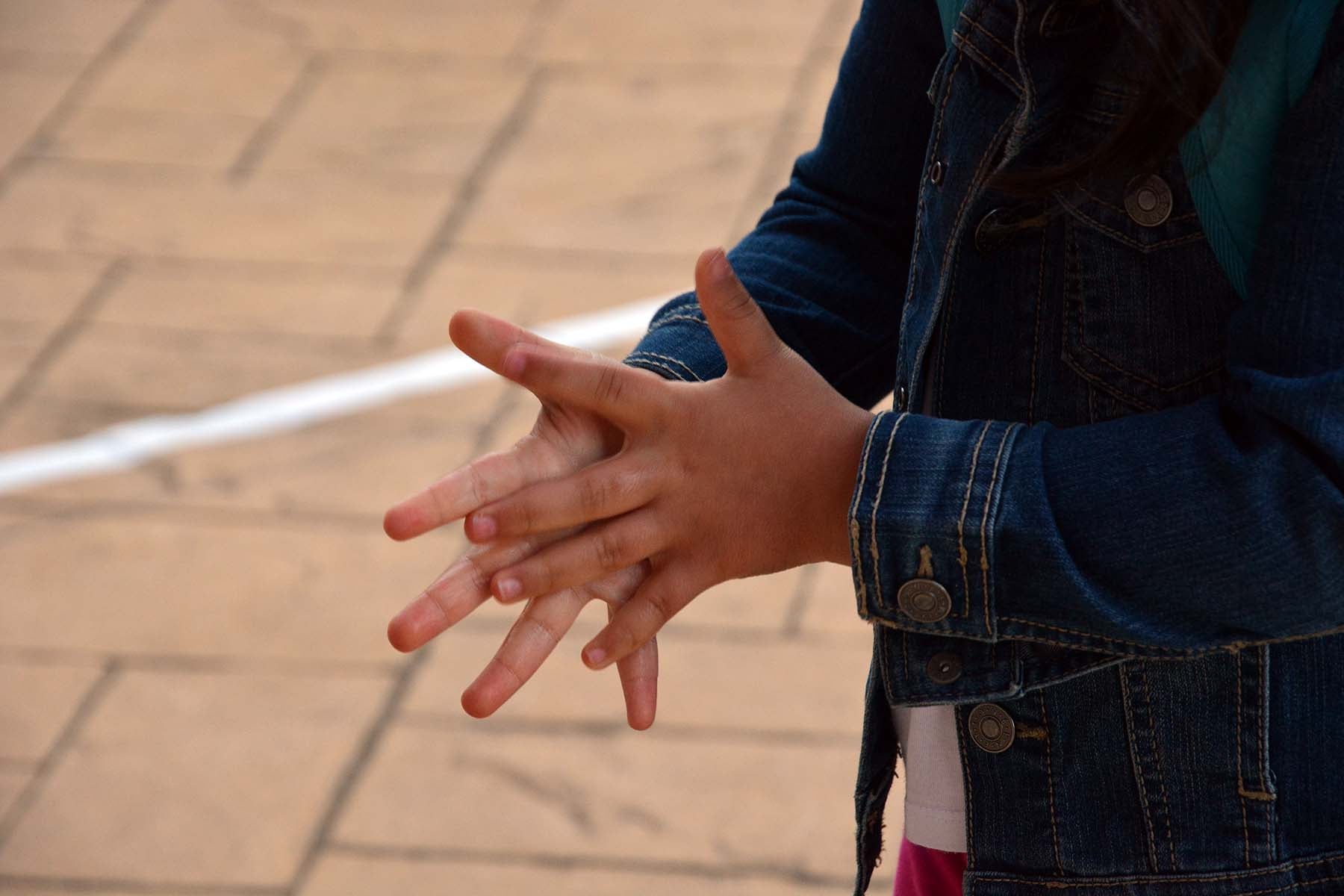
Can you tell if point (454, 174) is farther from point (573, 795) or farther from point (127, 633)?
point (573, 795)

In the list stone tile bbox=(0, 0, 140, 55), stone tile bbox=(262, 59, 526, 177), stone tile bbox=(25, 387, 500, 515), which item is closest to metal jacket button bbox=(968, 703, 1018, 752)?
stone tile bbox=(25, 387, 500, 515)

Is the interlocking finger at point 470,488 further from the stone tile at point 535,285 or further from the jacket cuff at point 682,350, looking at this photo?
the stone tile at point 535,285

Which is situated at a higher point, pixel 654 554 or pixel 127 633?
→ pixel 654 554

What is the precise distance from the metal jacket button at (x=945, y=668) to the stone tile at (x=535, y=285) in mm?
2050

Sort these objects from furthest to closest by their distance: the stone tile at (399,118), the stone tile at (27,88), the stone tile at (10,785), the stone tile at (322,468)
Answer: the stone tile at (27,88)
the stone tile at (399,118)
the stone tile at (322,468)
the stone tile at (10,785)

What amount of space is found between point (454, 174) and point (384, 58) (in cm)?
62

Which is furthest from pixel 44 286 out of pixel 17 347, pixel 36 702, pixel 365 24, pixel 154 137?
pixel 365 24

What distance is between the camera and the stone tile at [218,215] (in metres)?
3.13

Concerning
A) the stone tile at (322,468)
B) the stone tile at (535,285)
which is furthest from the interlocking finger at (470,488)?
the stone tile at (535,285)

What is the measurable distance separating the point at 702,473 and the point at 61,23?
373 cm

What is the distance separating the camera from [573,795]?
2041 mm

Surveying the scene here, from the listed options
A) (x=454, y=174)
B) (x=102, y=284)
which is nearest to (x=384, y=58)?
(x=454, y=174)

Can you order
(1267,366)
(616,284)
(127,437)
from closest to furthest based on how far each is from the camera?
(1267,366) < (127,437) < (616,284)

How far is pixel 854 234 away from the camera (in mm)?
1006
